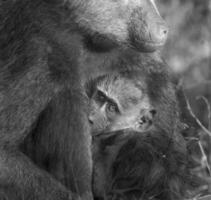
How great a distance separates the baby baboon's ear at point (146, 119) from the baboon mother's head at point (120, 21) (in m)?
0.48

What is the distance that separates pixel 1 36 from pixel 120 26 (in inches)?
33.4

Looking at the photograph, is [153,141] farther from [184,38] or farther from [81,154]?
[184,38]

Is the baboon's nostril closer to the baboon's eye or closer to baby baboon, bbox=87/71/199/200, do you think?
baby baboon, bbox=87/71/199/200

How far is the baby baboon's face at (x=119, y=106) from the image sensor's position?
17.3 ft

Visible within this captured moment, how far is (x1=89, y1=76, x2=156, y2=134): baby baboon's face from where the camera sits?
5.26 m

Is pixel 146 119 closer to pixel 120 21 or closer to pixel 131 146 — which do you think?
pixel 131 146

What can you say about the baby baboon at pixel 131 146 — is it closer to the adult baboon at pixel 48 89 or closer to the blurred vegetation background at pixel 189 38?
the adult baboon at pixel 48 89

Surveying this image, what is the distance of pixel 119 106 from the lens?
5277mm

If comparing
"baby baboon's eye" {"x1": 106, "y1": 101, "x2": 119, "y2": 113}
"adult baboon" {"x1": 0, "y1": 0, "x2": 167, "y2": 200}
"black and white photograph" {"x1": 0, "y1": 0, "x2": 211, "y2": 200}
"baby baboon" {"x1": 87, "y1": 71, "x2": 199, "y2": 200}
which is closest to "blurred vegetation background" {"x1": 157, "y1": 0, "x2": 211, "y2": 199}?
"black and white photograph" {"x1": 0, "y1": 0, "x2": 211, "y2": 200}

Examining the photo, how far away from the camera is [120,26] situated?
5.16 m

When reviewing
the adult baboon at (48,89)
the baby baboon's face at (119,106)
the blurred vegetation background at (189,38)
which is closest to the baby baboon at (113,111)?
the baby baboon's face at (119,106)

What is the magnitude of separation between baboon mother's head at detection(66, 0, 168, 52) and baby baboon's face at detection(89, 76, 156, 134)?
1.00 feet

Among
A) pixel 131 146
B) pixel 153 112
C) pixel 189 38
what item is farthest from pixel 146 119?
pixel 189 38

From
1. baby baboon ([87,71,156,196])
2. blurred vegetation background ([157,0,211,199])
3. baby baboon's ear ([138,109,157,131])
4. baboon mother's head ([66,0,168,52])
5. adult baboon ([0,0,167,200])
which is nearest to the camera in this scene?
adult baboon ([0,0,167,200])
